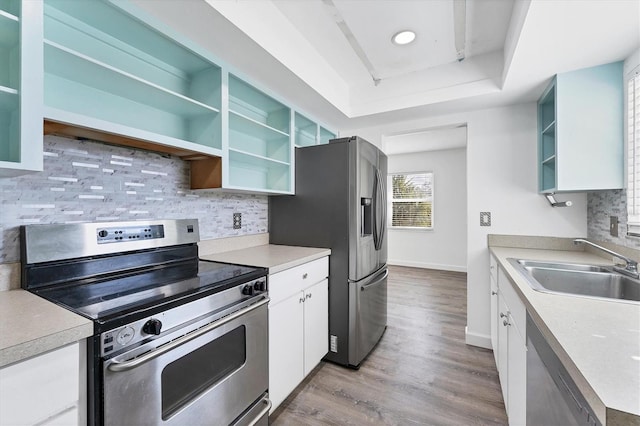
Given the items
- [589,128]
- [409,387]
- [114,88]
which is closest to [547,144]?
[589,128]

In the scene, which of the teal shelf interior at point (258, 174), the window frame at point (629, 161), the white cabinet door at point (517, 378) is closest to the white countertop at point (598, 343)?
the white cabinet door at point (517, 378)

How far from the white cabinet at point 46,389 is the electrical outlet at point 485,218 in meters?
2.83

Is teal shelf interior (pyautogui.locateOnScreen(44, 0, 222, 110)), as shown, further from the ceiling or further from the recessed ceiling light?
the recessed ceiling light

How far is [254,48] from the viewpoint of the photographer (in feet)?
5.46

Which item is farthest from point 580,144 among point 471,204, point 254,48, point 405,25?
point 254,48

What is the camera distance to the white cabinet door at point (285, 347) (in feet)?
5.32

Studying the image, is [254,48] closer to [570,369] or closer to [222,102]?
[222,102]

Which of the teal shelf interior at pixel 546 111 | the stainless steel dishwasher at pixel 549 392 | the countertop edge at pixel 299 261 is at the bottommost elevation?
the stainless steel dishwasher at pixel 549 392

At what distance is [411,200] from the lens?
6031 mm

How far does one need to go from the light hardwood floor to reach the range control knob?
1099 millimetres

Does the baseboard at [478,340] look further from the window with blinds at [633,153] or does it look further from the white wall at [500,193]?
the window with blinds at [633,153]

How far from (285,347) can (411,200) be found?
4.94m

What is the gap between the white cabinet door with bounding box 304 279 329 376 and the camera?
194cm

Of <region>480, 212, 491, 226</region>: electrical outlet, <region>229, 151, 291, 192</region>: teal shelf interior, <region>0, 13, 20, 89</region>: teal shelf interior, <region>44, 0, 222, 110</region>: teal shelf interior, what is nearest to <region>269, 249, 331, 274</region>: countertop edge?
<region>229, 151, 291, 192</region>: teal shelf interior
